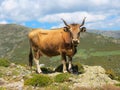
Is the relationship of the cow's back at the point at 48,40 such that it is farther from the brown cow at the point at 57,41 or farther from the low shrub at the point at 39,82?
the low shrub at the point at 39,82

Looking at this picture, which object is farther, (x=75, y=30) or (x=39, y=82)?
(x=75, y=30)

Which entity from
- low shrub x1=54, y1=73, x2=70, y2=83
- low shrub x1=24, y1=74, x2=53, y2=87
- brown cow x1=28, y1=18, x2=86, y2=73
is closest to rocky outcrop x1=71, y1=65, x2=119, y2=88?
low shrub x1=54, y1=73, x2=70, y2=83

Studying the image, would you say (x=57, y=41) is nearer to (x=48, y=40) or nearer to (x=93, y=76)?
(x=48, y=40)

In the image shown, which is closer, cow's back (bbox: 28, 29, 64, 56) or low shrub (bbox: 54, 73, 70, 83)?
low shrub (bbox: 54, 73, 70, 83)

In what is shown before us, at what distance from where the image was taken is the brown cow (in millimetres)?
24481

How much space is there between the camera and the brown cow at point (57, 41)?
80.3 ft

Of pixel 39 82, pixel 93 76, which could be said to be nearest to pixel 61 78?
pixel 39 82

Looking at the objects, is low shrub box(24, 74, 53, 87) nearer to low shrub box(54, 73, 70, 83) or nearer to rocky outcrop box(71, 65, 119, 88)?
low shrub box(54, 73, 70, 83)

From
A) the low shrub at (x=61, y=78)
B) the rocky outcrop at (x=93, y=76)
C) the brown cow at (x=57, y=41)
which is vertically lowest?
the rocky outcrop at (x=93, y=76)

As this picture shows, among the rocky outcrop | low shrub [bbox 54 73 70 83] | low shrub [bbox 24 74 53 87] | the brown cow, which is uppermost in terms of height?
the brown cow

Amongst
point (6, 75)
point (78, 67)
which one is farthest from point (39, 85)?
point (78, 67)

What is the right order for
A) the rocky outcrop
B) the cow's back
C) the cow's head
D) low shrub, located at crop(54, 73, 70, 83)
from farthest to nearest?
1. the cow's back
2. the cow's head
3. the rocky outcrop
4. low shrub, located at crop(54, 73, 70, 83)

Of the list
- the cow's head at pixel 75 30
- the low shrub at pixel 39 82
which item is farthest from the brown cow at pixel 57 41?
the low shrub at pixel 39 82

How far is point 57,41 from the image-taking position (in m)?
25.6
